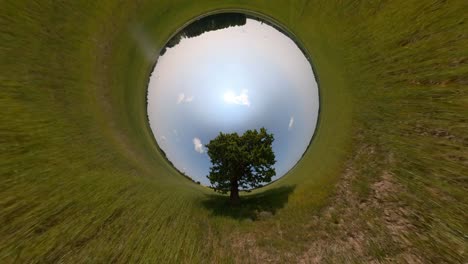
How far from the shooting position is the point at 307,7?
23375mm

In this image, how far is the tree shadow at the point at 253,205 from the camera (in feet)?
54.4

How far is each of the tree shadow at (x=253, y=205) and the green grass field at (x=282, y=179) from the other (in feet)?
0.57

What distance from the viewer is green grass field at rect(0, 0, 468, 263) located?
11.9 m

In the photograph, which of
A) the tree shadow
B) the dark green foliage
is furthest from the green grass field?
the dark green foliage

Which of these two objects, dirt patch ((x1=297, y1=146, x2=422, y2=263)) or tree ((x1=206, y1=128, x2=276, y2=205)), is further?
tree ((x1=206, y1=128, x2=276, y2=205))

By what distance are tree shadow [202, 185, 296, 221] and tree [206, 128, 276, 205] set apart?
145cm

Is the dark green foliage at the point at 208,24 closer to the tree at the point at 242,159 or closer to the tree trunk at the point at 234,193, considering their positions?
the tree at the point at 242,159

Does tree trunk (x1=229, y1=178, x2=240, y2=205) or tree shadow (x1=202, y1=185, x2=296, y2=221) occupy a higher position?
tree trunk (x1=229, y1=178, x2=240, y2=205)

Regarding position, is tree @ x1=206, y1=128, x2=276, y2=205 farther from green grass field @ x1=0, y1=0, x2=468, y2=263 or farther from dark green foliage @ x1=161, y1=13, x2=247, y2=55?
dark green foliage @ x1=161, y1=13, x2=247, y2=55

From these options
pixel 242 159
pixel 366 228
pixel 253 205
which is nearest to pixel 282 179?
pixel 253 205

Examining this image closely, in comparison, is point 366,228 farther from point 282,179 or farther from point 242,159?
point 282,179

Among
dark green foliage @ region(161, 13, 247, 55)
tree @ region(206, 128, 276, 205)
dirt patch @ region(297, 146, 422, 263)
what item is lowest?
dirt patch @ region(297, 146, 422, 263)

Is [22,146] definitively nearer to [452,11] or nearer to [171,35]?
[171,35]

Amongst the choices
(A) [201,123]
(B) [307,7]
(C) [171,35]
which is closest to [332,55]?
(B) [307,7]
